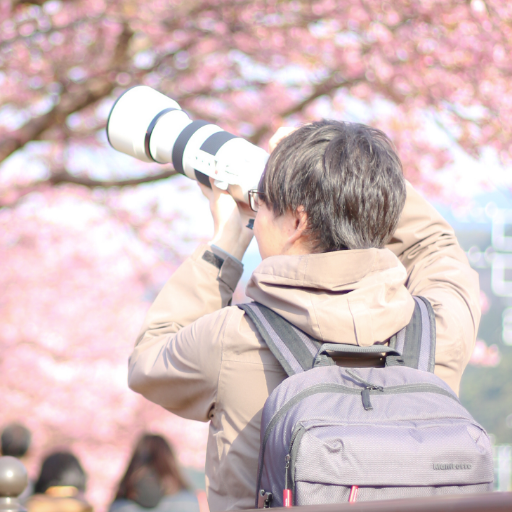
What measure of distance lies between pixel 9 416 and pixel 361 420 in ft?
20.3

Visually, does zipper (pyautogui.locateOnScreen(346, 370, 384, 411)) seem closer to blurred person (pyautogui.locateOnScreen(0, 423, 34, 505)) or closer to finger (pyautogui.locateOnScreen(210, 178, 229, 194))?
finger (pyautogui.locateOnScreen(210, 178, 229, 194))

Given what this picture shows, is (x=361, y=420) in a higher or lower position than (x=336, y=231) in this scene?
lower

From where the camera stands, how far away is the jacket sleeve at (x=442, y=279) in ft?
3.13

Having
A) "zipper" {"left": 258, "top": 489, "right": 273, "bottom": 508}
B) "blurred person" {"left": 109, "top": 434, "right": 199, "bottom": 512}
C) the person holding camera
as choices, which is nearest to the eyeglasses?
the person holding camera

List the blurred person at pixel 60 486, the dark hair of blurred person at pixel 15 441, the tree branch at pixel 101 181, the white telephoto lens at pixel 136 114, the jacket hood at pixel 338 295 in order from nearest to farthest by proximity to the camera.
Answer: the jacket hood at pixel 338 295 → the white telephoto lens at pixel 136 114 → the blurred person at pixel 60 486 → the dark hair of blurred person at pixel 15 441 → the tree branch at pixel 101 181

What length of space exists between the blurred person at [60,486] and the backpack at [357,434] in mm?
2068

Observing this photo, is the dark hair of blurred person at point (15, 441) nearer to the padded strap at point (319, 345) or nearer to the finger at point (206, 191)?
the finger at point (206, 191)

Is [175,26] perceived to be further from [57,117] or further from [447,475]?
[447,475]

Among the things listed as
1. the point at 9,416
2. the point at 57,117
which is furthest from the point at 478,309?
the point at 9,416

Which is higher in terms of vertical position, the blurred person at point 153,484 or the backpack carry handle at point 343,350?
the backpack carry handle at point 343,350

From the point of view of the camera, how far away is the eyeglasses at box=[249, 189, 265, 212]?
0.98 m

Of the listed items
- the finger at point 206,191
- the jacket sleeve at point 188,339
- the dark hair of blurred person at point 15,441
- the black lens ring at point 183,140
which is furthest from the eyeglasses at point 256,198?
the dark hair of blurred person at point 15,441

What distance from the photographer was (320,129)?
0.92 meters

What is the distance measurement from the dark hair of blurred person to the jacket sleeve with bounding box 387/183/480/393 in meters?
2.59
